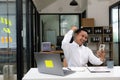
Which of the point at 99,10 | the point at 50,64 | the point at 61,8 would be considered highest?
the point at 61,8

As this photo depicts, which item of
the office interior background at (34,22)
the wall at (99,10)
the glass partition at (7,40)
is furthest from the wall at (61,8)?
the glass partition at (7,40)

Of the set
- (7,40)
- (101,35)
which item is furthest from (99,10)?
(7,40)

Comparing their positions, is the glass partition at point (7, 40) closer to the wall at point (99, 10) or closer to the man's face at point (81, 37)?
the man's face at point (81, 37)

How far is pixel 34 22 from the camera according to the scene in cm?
898

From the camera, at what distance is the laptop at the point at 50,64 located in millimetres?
2203

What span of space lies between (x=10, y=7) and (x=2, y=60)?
1238 millimetres

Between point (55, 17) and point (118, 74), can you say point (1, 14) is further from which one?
point (55, 17)

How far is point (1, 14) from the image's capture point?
5.19 m

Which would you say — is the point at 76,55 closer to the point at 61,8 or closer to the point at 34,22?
the point at 34,22

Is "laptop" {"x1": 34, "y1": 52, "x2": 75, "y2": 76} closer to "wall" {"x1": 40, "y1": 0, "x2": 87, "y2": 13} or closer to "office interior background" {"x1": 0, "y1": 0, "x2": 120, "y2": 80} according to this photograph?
"office interior background" {"x1": 0, "y1": 0, "x2": 120, "y2": 80}

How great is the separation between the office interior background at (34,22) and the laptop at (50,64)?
227cm

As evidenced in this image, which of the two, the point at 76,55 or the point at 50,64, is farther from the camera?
the point at 76,55

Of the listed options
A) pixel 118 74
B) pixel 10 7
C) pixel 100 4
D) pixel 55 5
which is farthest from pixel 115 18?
pixel 118 74

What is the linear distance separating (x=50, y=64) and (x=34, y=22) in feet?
22.3
